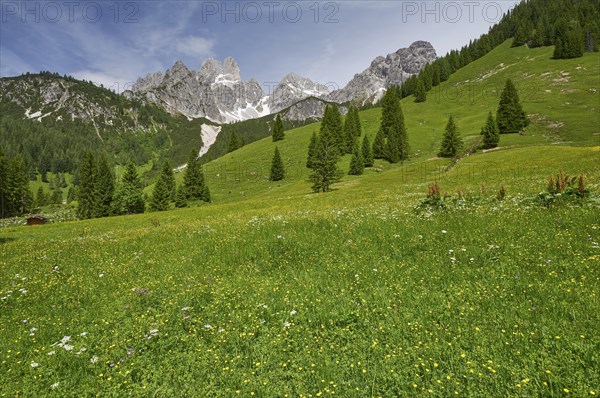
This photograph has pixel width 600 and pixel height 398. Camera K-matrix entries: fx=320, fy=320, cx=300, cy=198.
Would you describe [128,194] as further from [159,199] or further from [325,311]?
[325,311]

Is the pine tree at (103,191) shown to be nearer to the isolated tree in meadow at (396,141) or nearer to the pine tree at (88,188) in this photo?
the pine tree at (88,188)

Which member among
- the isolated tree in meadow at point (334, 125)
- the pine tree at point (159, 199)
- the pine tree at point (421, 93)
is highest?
the pine tree at point (421, 93)

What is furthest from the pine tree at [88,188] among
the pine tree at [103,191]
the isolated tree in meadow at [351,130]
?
the isolated tree in meadow at [351,130]

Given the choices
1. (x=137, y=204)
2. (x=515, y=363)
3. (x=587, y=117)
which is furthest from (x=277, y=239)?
(x=587, y=117)

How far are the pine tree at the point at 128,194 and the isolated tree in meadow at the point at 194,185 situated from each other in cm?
1337

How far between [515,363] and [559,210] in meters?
10.6

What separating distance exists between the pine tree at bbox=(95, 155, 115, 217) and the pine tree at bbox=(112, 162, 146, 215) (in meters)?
7.16

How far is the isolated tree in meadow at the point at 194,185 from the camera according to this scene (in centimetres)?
9118

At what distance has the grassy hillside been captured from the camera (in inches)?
222

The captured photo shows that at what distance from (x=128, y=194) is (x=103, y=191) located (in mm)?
14664

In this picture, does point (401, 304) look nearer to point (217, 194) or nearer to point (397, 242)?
point (397, 242)

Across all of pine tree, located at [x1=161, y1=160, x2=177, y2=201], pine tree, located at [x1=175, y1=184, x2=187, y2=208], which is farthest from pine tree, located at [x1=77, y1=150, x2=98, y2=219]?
pine tree, located at [x1=175, y1=184, x2=187, y2=208]

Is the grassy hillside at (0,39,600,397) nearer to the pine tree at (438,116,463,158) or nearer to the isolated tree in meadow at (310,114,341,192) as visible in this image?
the isolated tree in meadow at (310,114,341,192)

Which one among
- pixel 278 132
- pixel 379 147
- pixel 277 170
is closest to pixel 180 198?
pixel 277 170
